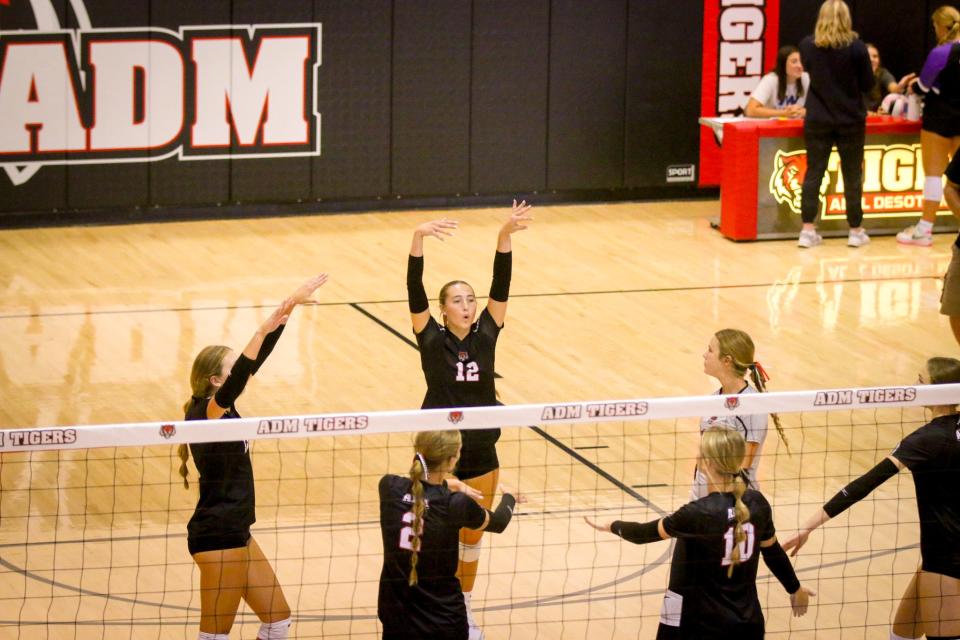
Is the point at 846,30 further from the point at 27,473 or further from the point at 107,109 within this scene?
the point at 27,473

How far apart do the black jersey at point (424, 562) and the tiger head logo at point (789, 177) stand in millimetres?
10946

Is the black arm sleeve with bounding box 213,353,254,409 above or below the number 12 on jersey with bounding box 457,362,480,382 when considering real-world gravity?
above

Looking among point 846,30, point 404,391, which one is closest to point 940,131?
point 846,30

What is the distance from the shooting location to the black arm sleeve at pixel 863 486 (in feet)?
20.7

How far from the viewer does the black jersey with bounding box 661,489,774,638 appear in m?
5.79

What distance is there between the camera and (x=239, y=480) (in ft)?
21.5

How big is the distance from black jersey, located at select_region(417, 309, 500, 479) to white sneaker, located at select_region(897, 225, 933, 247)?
31.7 ft

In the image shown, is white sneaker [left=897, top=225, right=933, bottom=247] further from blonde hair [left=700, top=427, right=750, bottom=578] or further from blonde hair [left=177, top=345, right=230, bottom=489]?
blonde hair [left=177, top=345, right=230, bottom=489]

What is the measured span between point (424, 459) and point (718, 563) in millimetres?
1215

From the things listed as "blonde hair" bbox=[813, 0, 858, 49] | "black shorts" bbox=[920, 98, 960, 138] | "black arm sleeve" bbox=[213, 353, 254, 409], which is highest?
"blonde hair" bbox=[813, 0, 858, 49]

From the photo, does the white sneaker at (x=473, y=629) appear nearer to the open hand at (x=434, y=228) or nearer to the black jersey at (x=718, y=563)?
the black jersey at (x=718, y=563)

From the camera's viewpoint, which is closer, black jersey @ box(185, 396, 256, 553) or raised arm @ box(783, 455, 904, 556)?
raised arm @ box(783, 455, 904, 556)

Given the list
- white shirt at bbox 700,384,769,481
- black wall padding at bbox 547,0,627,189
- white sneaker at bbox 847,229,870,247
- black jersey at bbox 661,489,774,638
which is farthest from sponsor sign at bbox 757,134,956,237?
black jersey at bbox 661,489,774,638

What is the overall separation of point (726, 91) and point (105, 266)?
7703 millimetres
